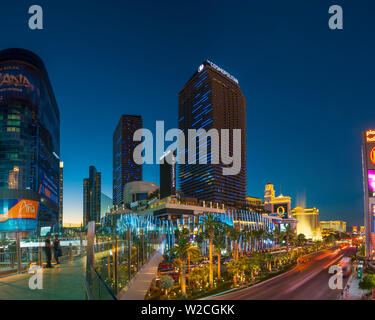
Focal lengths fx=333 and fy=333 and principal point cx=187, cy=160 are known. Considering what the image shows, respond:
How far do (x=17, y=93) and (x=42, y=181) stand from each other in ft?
85.8

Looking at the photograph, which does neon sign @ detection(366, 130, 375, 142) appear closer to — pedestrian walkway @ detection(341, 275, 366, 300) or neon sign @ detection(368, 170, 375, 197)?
neon sign @ detection(368, 170, 375, 197)

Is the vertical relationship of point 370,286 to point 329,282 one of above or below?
above

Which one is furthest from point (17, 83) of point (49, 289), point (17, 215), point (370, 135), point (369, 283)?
point (49, 289)

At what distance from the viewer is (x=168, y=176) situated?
13125cm

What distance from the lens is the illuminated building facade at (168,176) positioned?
129 meters

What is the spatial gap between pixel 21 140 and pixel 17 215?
68.7 feet

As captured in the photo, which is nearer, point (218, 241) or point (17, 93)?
point (218, 241)

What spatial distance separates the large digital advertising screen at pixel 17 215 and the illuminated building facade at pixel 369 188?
235ft
